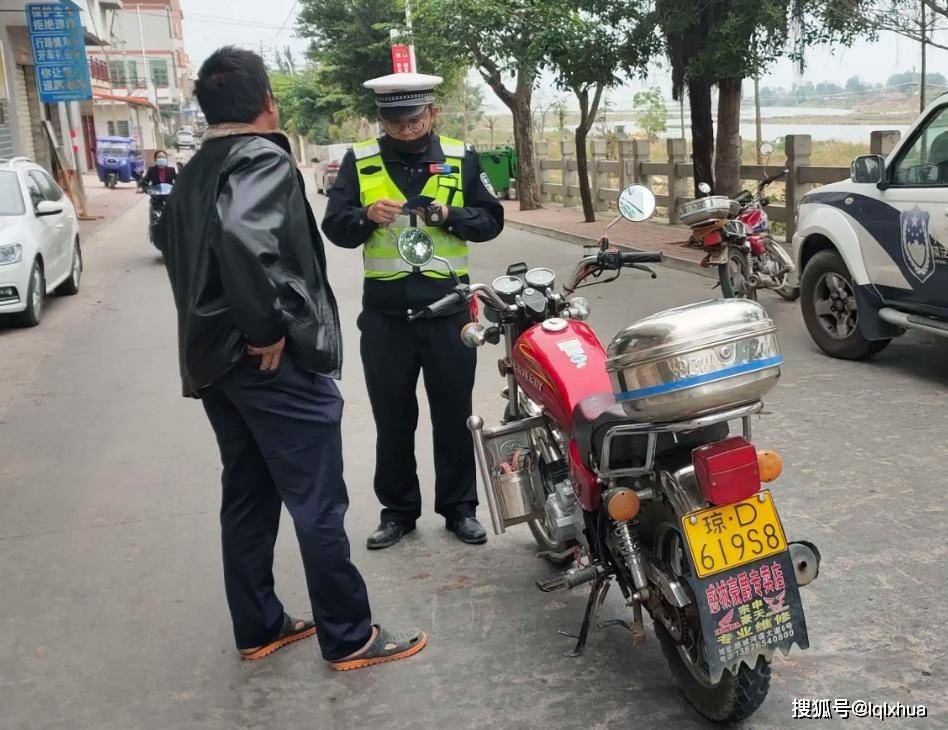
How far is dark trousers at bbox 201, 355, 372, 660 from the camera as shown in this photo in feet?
10.9

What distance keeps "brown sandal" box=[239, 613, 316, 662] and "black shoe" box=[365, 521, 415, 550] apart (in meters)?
0.73

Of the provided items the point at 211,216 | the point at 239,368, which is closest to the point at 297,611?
the point at 239,368

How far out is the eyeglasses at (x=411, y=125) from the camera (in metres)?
4.23

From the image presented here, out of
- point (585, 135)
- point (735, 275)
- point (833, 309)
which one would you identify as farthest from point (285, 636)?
point (585, 135)

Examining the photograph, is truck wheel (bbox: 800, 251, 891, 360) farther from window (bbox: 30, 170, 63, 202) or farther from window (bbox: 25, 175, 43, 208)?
window (bbox: 30, 170, 63, 202)

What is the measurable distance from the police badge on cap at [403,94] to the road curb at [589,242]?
3419mm

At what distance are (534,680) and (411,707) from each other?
413 millimetres

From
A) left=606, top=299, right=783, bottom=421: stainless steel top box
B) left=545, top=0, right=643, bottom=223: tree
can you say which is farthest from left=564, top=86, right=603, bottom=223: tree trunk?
left=606, top=299, right=783, bottom=421: stainless steel top box

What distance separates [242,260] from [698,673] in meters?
1.78

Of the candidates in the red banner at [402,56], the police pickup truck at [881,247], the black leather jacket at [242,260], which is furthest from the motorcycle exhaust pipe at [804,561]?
the red banner at [402,56]

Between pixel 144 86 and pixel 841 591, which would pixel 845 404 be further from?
pixel 144 86

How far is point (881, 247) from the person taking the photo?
689 centimetres


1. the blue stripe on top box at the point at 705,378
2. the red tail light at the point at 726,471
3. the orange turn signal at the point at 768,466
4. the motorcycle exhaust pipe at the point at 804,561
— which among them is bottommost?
the motorcycle exhaust pipe at the point at 804,561

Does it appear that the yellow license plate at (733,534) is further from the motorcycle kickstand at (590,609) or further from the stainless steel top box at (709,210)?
the stainless steel top box at (709,210)
